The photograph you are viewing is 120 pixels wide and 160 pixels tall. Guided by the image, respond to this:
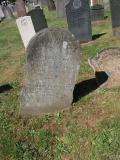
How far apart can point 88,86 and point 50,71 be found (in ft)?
5.59

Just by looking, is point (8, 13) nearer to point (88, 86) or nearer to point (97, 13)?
point (97, 13)

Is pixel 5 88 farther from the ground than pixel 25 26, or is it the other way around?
pixel 25 26

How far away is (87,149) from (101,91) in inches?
88.7

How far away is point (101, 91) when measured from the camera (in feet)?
27.9

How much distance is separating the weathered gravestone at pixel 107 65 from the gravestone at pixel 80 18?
447 cm

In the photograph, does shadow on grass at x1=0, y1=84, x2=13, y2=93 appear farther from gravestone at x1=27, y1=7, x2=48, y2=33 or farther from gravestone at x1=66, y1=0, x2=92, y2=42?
gravestone at x1=27, y1=7, x2=48, y2=33

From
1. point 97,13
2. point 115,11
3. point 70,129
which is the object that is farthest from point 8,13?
point 70,129

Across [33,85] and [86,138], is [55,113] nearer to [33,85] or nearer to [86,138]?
[33,85]

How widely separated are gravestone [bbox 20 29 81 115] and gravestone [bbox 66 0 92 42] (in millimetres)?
5927

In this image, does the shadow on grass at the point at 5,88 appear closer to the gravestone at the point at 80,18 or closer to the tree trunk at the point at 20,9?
the gravestone at the point at 80,18

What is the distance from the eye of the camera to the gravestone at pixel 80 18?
13.1m

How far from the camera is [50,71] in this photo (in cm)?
758

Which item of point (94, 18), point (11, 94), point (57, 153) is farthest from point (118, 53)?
point (94, 18)

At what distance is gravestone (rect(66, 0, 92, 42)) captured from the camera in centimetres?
1312
